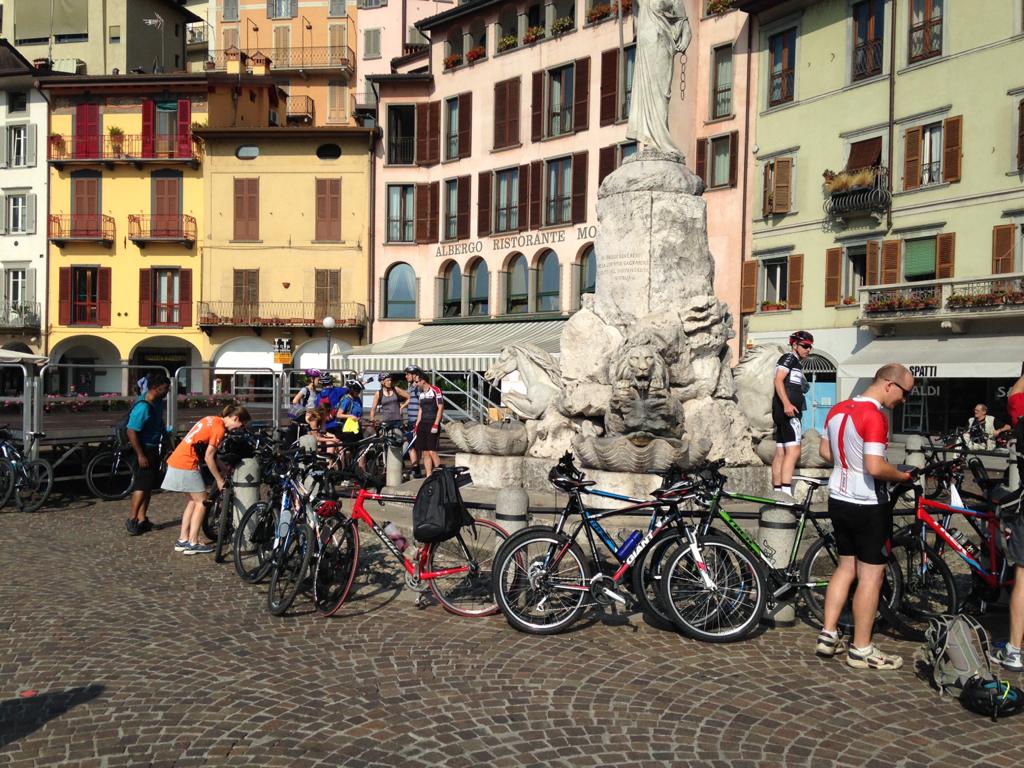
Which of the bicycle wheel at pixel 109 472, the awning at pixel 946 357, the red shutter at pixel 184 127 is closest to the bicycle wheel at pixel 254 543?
the bicycle wheel at pixel 109 472

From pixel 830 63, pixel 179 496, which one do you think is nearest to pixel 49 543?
pixel 179 496

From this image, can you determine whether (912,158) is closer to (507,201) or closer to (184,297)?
(507,201)

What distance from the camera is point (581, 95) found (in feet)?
111

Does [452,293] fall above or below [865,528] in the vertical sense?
above

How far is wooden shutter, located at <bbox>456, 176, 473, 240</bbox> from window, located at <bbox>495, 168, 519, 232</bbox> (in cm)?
147

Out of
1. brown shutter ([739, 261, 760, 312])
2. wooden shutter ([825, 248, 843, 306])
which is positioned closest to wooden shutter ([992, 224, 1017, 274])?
wooden shutter ([825, 248, 843, 306])

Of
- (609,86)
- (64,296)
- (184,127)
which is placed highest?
(184,127)

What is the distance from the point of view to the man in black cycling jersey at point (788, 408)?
8.68 metres

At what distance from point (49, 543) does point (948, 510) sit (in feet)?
26.7

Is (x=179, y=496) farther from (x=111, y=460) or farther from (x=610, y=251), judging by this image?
(x=610, y=251)

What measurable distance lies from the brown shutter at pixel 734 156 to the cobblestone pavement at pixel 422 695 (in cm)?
2714

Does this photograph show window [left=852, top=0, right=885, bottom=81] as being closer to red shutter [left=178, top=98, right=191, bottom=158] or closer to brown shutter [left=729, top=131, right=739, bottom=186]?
brown shutter [left=729, top=131, right=739, bottom=186]

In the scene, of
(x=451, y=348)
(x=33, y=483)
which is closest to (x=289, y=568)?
(x=33, y=483)

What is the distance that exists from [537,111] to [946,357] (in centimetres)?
1692
